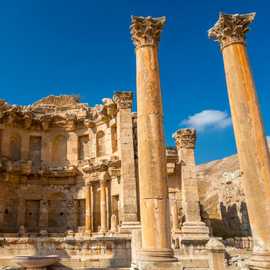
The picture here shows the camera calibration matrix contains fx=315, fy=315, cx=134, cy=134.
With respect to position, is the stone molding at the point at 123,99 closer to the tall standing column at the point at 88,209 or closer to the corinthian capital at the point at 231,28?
the tall standing column at the point at 88,209

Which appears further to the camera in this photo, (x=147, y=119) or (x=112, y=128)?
(x=112, y=128)

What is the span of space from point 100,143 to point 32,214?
7.91m

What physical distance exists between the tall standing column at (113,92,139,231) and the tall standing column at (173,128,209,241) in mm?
3453

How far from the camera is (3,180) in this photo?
2462 centimetres

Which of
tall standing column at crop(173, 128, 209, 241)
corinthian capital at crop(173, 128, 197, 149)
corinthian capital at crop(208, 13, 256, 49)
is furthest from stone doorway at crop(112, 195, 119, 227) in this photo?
corinthian capital at crop(208, 13, 256, 49)

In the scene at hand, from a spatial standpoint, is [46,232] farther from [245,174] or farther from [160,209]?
[245,174]

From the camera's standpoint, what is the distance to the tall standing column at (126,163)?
64.8ft

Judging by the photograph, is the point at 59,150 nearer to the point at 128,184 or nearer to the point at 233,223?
the point at 128,184

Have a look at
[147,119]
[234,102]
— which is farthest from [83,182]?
[234,102]

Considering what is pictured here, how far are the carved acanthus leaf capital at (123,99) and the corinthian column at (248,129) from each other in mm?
11219

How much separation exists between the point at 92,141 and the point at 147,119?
52.0 ft

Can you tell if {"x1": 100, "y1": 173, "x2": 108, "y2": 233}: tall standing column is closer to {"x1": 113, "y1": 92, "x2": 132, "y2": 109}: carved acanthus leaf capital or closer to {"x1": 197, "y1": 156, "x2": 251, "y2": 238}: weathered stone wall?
{"x1": 113, "y1": 92, "x2": 132, "y2": 109}: carved acanthus leaf capital

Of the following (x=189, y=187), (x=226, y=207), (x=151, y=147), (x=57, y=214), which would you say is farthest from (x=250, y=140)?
(x=226, y=207)

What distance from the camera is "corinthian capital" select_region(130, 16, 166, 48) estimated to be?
1212cm
